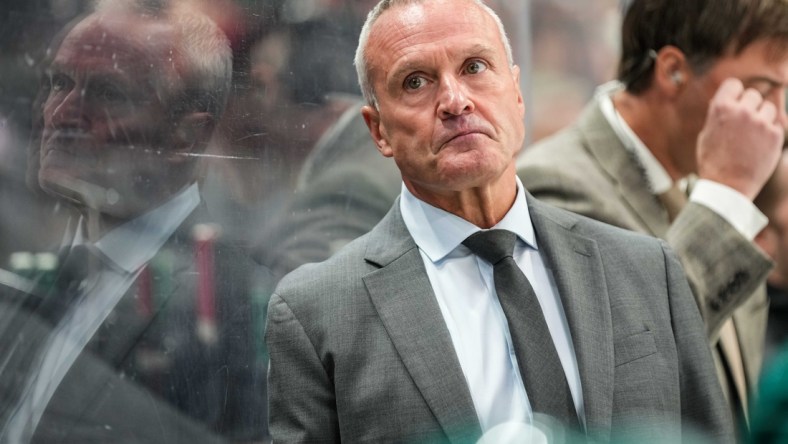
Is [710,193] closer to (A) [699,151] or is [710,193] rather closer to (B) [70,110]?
(A) [699,151]

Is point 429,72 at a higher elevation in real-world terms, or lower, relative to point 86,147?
higher

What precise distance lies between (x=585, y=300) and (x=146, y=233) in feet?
2.60

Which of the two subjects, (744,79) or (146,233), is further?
(744,79)

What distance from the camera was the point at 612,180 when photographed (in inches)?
95.6

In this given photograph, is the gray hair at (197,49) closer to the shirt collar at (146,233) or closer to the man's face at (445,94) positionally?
the shirt collar at (146,233)

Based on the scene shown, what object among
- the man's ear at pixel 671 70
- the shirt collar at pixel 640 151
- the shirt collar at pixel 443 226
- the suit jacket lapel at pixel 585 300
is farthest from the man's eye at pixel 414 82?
the man's ear at pixel 671 70

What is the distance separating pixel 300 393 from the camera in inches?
66.4

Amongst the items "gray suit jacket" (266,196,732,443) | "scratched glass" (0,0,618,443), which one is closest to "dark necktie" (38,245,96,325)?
"scratched glass" (0,0,618,443)

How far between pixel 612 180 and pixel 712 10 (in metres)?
0.47

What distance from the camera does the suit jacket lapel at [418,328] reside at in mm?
1613

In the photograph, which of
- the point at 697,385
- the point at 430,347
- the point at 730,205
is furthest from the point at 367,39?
the point at 730,205

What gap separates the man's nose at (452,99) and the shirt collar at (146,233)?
1.77 feet

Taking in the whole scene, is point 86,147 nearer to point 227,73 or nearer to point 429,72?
point 227,73

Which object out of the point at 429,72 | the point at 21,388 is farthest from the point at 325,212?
the point at 21,388
